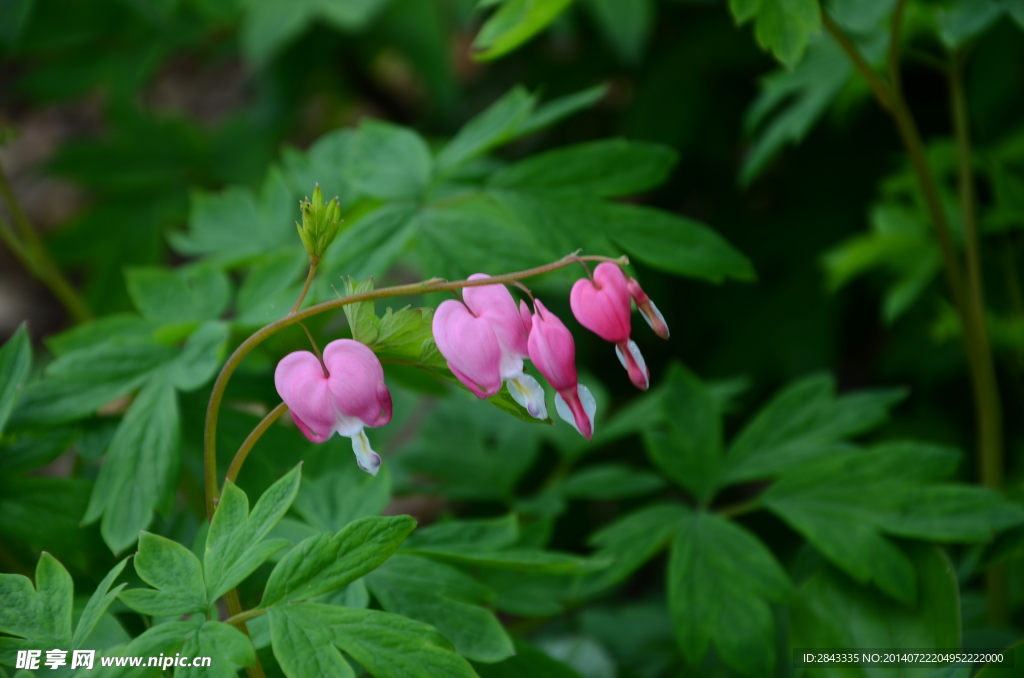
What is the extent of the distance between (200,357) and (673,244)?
0.72m

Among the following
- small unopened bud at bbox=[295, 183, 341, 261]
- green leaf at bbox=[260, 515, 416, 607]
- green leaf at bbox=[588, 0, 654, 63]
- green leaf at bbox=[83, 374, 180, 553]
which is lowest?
green leaf at bbox=[83, 374, 180, 553]

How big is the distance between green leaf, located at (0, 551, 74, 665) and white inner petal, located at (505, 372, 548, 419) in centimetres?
49

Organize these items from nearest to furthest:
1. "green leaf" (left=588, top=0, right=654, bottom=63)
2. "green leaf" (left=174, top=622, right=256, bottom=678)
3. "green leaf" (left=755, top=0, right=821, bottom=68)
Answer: "green leaf" (left=174, top=622, right=256, bottom=678)
"green leaf" (left=755, top=0, right=821, bottom=68)
"green leaf" (left=588, top=0, right=654, bottom=63)

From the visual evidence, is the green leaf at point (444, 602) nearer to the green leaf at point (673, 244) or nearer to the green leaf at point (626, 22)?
the green leaf at point (673, 244)

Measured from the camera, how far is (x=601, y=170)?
49.8 inches

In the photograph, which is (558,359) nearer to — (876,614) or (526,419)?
(526,419)

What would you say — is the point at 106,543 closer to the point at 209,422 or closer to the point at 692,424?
the point at 209,422

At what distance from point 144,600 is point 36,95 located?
7.37ft

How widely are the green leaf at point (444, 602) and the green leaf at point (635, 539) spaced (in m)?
0.27

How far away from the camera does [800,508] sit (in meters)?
1.24

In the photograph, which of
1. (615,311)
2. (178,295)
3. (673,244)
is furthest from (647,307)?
(178,295)

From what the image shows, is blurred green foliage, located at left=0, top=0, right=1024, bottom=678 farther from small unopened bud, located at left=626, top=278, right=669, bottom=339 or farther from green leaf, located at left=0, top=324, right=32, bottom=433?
small unopened bud, located at left=626, top=278, right=669, bottom=339

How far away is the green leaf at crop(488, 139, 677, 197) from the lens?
4.12 ft

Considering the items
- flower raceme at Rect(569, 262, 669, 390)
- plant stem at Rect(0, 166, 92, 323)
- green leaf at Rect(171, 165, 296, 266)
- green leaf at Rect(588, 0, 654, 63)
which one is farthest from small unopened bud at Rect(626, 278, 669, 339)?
green leaf at Rect(588, 0, 654, 63)
